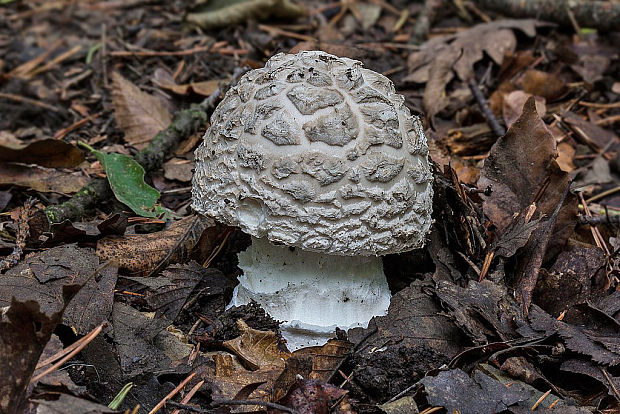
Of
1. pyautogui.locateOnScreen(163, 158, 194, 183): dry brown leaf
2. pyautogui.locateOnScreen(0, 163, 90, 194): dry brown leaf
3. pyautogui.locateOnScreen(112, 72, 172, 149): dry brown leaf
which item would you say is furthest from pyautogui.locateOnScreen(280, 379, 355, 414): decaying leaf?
pyautogui.locateOnScreen(112, 72, 172, 149): dry brown leaf

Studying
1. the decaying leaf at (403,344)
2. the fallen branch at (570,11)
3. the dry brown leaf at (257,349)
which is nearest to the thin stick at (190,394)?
the dry brown leaf at (257,349)

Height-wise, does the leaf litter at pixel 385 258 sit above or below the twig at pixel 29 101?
above

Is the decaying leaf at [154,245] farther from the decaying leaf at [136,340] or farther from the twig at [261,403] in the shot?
the twig at [261,403]

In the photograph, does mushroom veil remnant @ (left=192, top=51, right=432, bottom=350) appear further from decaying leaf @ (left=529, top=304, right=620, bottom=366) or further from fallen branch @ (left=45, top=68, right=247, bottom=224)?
fallen branch @ (left=45, top=68, right=247, bottom=224)

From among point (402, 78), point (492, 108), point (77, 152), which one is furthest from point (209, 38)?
point (492, 108)

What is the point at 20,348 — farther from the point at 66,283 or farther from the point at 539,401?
the point at 539,401

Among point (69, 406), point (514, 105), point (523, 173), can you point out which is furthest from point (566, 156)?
point (69, 406)
